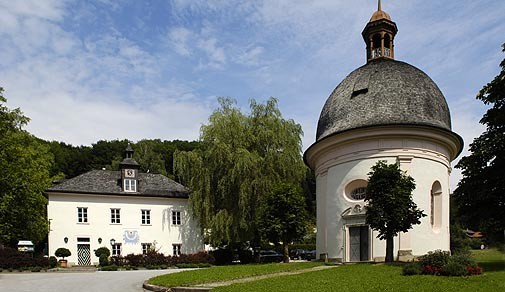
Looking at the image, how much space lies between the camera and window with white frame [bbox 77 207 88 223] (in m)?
41.5

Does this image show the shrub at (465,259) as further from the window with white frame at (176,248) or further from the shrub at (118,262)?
the window with white frame at (176,248)

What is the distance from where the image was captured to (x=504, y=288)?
1347 centimetres

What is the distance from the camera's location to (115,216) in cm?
4262

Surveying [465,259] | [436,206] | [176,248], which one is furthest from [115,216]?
[465,259]

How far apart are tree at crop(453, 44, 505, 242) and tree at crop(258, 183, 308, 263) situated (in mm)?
8551

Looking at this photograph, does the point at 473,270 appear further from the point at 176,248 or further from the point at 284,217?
the point at 176,248

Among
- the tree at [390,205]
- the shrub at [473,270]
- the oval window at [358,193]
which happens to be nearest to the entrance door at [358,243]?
the oval window at [358,193]

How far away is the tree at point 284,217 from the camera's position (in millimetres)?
28031

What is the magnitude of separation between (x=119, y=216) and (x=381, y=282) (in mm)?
31287

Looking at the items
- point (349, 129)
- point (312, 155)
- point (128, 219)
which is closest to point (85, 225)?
point (128, 219)

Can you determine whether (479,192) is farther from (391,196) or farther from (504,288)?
(504,288)

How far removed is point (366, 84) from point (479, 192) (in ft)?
26.8

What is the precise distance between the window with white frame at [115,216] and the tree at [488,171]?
93.1 ft

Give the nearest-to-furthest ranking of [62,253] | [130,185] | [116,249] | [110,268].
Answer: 1. [110,268]
2. [62,253]
3. [116,249]
4. [130,185]
